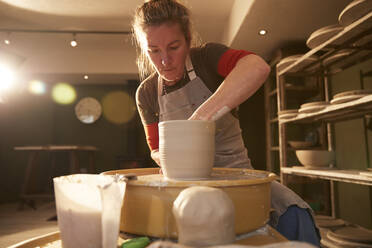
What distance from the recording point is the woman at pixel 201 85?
777 mm

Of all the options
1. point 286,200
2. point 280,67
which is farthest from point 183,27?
point 280,67

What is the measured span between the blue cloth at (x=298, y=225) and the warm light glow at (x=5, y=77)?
5.02 m

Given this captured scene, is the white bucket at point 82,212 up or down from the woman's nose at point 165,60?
down

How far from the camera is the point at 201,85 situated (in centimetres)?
113

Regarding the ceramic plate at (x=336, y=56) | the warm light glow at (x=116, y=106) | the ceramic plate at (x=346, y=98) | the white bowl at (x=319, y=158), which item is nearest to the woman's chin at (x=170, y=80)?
the ceramic plate at (x=346, y=98)

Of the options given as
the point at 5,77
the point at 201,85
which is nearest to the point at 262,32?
the point at 201,85

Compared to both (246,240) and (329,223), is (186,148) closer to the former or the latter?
(246,240)

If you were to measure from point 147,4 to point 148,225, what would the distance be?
794mm

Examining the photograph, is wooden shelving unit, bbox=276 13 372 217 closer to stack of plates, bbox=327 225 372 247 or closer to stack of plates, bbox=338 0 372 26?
stack of plates, bbox=338 0 372 26

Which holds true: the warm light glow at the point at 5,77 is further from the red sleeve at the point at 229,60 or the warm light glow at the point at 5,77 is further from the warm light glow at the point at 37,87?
the red sleeve at the point at 229,60

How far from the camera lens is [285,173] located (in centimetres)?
278

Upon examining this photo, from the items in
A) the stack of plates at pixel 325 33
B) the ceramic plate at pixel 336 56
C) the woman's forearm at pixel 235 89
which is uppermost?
the stack of plates at pixel 325 33

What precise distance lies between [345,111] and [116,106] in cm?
460

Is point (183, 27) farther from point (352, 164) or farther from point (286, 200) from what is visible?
point (352, 164)
